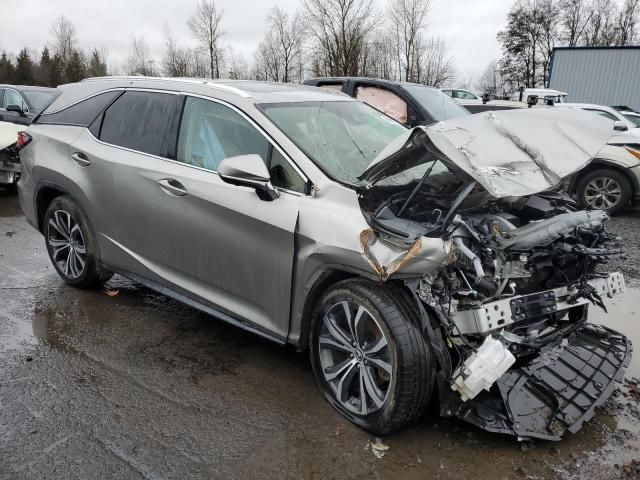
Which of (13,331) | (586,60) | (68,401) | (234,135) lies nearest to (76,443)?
(68,401)

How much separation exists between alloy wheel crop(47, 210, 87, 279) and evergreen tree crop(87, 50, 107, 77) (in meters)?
48.3

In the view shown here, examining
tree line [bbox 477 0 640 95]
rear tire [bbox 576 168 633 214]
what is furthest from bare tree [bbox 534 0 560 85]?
rear tire [bbox 576 168 633 214]

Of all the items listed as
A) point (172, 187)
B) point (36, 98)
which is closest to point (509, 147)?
point (172, 187)

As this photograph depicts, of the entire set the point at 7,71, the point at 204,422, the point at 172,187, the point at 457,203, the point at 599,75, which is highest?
the point at 7,71

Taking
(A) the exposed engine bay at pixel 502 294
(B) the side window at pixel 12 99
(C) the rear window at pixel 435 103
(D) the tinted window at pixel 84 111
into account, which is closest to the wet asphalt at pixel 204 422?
(A) the exposed engine bay at pixel 502 294

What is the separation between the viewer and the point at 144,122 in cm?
402

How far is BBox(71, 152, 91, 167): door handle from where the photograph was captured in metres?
4.24

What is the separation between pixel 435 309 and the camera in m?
2.64

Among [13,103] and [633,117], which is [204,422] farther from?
[633,117]

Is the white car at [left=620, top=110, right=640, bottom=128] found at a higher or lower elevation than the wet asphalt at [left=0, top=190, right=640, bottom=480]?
higher

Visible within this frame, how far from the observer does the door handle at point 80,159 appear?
4.24 metres

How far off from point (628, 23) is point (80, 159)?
196 feet

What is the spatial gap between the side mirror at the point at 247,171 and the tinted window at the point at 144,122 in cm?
90

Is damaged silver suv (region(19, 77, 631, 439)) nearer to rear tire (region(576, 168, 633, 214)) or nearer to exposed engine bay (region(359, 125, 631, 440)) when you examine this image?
exposed engine bay (region(359, 125, 631, 440))
